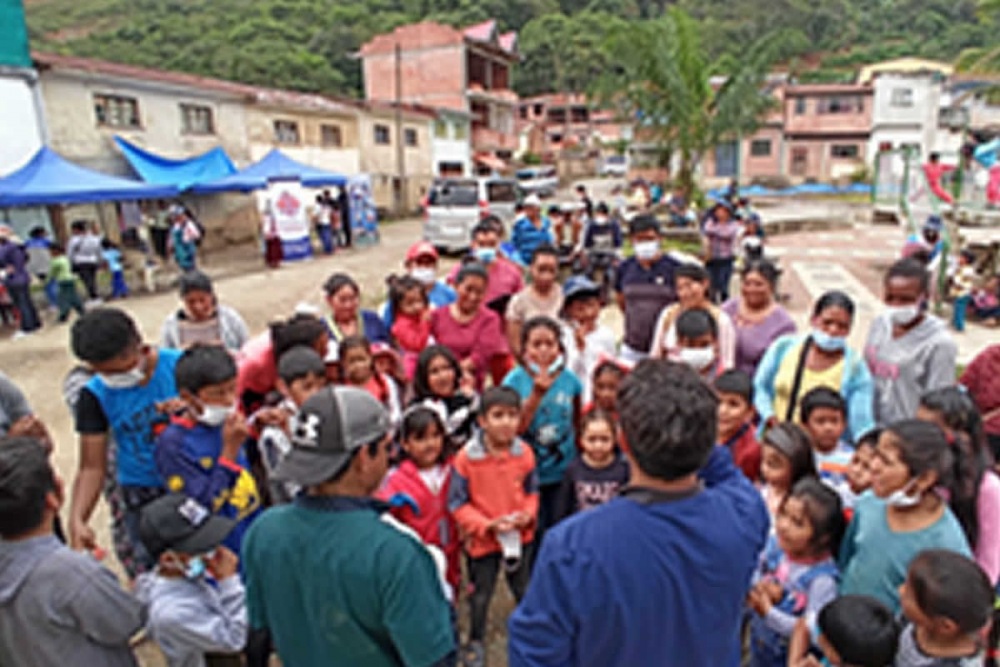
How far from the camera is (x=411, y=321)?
158 inches

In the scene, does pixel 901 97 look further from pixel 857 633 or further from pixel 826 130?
pixel 857 633

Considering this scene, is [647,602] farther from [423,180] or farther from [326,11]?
[326,11]

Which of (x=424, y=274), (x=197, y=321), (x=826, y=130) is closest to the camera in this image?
(x=197, y=321)

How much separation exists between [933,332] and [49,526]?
390 cm

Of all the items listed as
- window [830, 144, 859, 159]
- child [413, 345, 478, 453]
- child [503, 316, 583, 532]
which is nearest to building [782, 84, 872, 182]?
window [830, 144, 859, 159]

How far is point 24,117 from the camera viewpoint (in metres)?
13.5

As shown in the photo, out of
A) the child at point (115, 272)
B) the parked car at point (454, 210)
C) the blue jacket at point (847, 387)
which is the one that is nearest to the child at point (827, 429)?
the blue jacket at point (847, 387)

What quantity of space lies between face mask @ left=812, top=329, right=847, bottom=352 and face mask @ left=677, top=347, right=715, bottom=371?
53cm

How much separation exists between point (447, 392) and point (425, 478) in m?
0.61

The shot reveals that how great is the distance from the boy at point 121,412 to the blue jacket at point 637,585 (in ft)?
6.73

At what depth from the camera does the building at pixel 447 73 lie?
32.7 metres

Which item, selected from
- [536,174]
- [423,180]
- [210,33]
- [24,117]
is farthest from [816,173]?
[210,33]

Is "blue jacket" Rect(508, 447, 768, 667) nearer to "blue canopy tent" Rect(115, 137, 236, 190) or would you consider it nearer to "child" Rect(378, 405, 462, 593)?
"child" Rect(378, 405, 462, 593)

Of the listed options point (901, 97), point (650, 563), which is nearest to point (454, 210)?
point (650, 563)
